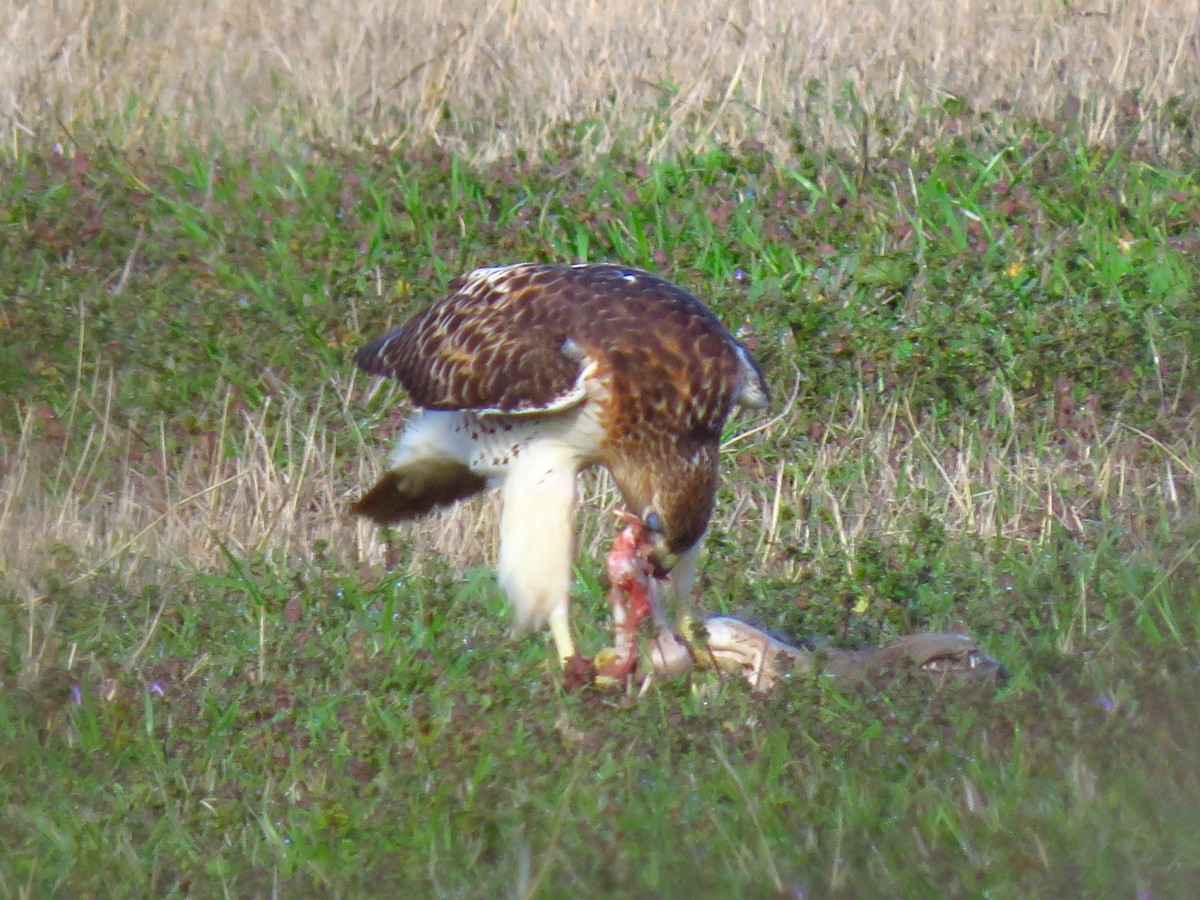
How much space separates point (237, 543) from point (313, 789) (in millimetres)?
2041

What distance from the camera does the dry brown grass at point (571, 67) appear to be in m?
8.65

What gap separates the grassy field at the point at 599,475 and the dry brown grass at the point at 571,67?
0.03 meters

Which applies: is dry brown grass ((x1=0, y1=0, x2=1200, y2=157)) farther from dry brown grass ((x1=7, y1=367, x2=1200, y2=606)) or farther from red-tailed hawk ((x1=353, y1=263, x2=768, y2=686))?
red-tailed hawk ((x1=353, y1=263, x2=768, y2=686))

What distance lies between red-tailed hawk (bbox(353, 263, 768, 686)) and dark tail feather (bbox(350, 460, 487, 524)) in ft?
0.88

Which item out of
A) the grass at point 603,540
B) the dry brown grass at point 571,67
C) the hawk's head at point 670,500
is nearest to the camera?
the grass at point 603,540

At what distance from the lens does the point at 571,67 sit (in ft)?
30.3

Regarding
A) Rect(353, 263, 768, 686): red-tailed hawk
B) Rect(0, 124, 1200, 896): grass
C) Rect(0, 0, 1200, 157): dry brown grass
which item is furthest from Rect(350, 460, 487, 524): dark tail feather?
Rect(0, 0, 1200, 157): dry brown grass

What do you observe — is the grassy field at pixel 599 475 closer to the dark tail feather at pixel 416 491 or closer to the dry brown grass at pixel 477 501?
the dry brown grass at pixel 477 501

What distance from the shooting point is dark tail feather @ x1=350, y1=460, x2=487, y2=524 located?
19.2ft

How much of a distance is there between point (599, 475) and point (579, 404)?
1531 mm

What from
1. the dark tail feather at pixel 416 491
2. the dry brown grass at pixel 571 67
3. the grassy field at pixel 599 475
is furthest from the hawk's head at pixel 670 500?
the dry brown grass at pixel 571 67

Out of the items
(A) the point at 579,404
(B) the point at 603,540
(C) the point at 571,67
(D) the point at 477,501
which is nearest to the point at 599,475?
(D) the point at 477,501

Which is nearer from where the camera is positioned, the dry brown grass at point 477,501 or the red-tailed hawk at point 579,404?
the red-tailed hawk at point 579,404

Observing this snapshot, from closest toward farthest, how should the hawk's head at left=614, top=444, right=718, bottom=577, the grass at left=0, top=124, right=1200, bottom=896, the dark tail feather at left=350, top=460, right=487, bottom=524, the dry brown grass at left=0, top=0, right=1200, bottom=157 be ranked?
1. the grass at left=0, top=124, right=1200, bottom=896
2. the hawk's head at left=614, top=444, right=718, bottom=577
3. the dark tail feather at left=350, top=460, right=487, bottom=524
4. the dry brown grass at left=0, top=0, right=1200, bottom=157
